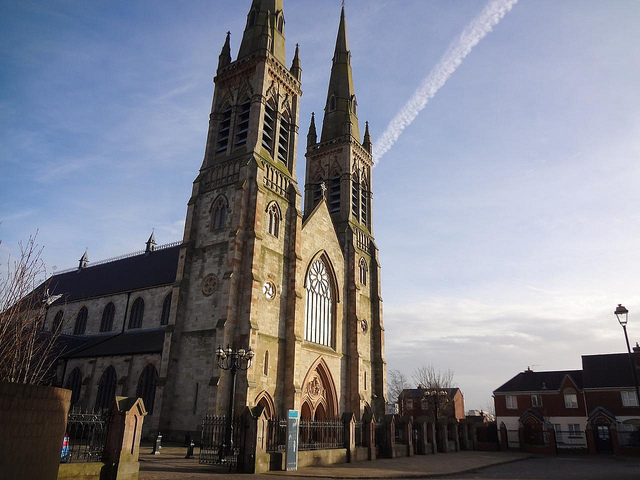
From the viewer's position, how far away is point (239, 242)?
89.9 feet

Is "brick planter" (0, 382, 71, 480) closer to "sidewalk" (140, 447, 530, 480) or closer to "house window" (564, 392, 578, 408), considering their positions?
"sidewalk" (140, 447, 530, 480)

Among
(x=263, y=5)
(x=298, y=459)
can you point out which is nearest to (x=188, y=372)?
(x=298, y=459)

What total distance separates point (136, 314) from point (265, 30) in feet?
84.5

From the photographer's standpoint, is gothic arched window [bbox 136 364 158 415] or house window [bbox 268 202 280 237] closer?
gothic arched window [bbox 136 364 158 415]

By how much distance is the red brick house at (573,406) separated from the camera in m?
38.8

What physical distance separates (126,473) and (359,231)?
31.5 metres

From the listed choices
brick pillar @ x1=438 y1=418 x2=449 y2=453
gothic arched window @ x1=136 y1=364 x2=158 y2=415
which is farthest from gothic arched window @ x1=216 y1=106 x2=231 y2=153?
brick pillar @ x1=438 y1=418 x2=449 y2=453

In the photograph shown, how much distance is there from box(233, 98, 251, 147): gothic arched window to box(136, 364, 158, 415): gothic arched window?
16743mm

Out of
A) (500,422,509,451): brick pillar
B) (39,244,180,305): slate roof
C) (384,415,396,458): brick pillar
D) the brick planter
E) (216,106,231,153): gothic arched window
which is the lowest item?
(500,422,509,451): brick pillar

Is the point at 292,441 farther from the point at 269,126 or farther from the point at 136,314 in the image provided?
the point at 136,314

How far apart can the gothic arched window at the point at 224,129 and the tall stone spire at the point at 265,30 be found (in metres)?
5.04

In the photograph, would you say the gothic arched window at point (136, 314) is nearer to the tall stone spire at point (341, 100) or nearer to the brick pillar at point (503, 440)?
the tall stone spire at point (341, 100)

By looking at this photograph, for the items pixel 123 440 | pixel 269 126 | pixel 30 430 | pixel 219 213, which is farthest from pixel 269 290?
pixel 30 430

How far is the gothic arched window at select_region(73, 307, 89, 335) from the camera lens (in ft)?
137
